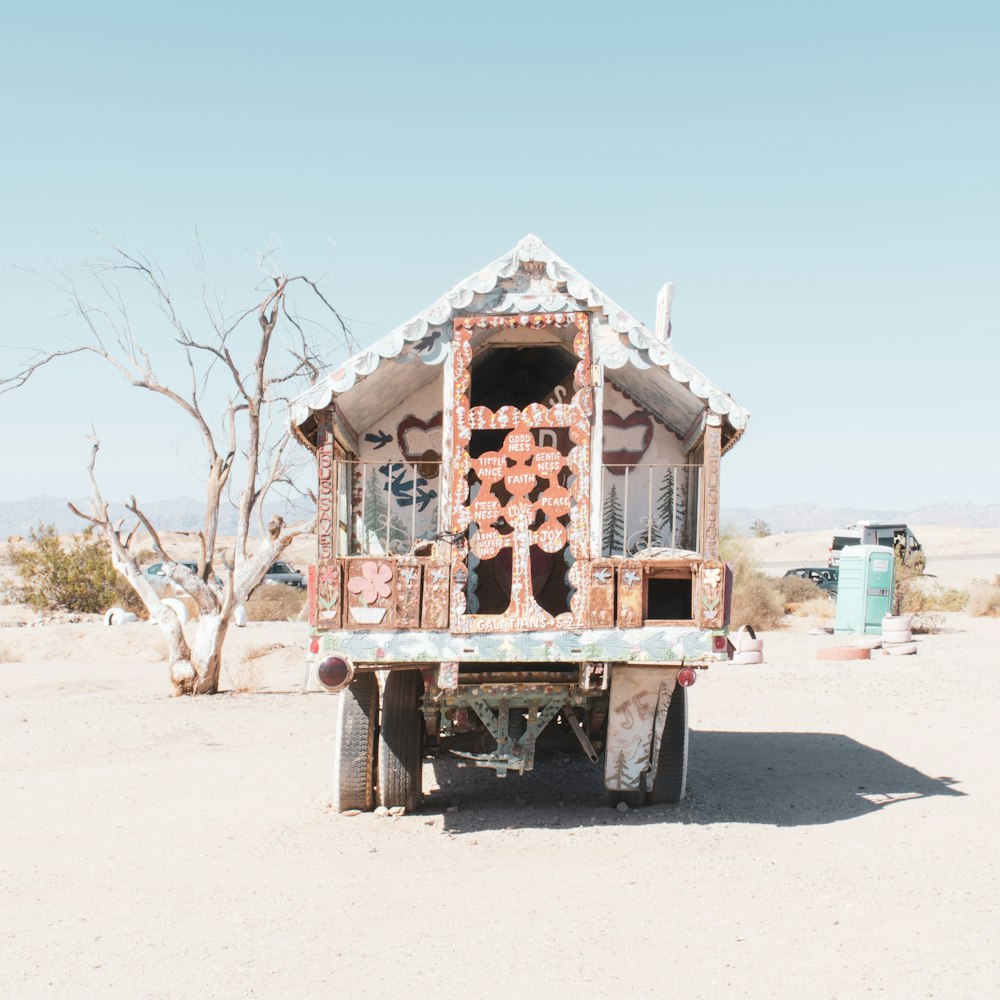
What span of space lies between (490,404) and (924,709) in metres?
6.67

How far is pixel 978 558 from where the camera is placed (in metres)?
65.2

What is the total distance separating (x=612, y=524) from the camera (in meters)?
9.20

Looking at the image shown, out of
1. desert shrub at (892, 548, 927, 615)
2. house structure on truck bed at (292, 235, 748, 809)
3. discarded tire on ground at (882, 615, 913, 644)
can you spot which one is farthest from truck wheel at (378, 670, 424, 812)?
desert shrub at (892, 548, 927, 615)

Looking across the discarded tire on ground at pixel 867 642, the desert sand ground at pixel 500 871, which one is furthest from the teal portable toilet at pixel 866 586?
the desert sand ground at pixel 500 871

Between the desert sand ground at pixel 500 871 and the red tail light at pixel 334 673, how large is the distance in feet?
3.46

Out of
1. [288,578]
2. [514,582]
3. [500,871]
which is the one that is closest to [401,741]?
[514,582]

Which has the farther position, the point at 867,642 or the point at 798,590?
the point at 798,590

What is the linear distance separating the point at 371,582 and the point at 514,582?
93 cm

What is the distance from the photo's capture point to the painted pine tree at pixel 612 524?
917 centimetres

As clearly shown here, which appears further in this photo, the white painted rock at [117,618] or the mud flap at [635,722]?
the white painted rock at [117,618]

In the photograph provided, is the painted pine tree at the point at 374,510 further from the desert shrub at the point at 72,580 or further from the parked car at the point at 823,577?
the parked car at the point at 823,577

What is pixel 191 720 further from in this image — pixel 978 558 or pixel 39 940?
pixel 978 558

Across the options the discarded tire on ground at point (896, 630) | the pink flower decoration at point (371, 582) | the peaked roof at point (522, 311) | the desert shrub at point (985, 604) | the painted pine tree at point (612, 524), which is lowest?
the discarded tire on ground at point (896, 630)

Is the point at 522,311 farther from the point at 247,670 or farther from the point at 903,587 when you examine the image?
the point at 903,587
